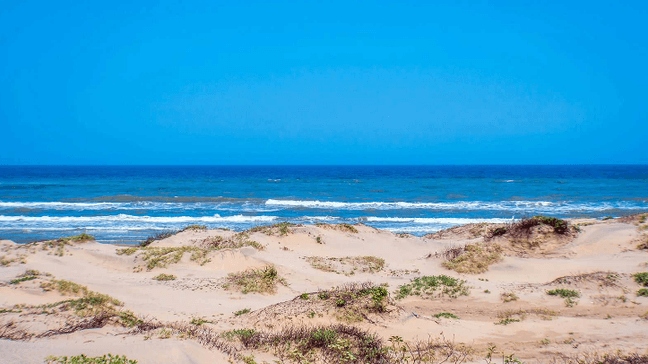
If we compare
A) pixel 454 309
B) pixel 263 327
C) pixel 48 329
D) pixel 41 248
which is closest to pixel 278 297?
pixel 263 327

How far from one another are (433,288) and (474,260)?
3.22 metres

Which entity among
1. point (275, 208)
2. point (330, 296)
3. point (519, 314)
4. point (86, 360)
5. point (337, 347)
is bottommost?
point (519, 314)

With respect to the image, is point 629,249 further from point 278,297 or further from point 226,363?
point 226,363

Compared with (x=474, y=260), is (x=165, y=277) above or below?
above

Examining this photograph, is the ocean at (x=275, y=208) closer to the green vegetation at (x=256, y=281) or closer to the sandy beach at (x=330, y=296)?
the sandy beach at (x=330, y=296)

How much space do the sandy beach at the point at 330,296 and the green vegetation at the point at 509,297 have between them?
0.14ft

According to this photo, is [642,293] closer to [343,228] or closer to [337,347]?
[337,347]

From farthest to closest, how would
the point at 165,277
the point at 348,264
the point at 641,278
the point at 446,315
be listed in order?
the point at 348,264 < the point at 165,277 < the point at 641,278 < the point at 446,315

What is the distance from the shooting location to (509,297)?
9781 millimetres

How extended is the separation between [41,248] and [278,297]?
9.10 meters

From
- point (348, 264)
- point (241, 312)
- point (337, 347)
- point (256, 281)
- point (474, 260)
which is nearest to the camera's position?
point (337, 347)

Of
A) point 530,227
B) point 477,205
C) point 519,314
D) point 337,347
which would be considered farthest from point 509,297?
point 477,205

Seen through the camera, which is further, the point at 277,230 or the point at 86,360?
the point at 277,230

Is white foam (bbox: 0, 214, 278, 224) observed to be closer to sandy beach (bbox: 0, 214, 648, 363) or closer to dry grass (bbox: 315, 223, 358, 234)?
dry grass (bbox: 315, 223, 358, 234)
